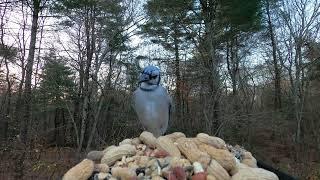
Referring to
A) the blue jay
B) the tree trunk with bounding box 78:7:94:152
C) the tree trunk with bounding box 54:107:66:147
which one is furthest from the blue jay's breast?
the tree trunk with bounding box 54:107:66:147

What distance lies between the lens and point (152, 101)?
4.09 metres

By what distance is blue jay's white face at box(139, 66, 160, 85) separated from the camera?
400cm

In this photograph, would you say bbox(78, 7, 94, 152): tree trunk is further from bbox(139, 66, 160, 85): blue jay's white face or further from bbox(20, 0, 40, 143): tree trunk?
bbox(139, 66, 160, 85): blue jay's white face

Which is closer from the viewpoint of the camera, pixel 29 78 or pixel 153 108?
pixel 153 108

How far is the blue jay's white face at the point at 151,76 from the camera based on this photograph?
13.1 feet

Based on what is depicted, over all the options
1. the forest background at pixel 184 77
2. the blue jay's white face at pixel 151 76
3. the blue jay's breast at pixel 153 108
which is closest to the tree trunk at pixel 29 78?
the forest background at pixel 184 77

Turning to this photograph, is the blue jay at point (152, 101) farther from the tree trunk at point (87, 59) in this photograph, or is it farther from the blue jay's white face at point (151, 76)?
the tree trunk at point (87, 59)

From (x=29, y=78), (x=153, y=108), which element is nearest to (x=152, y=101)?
(x=153, y=108)

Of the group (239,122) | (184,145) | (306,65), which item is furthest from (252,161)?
(306,65)

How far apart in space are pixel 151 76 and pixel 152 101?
25 centimetres

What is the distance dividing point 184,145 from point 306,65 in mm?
17941

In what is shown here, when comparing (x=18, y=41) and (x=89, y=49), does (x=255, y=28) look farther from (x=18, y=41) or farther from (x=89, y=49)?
(x=18, y=41)

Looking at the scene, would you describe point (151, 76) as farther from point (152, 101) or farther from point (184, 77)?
point (184, 77)

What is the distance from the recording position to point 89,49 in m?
16.7
